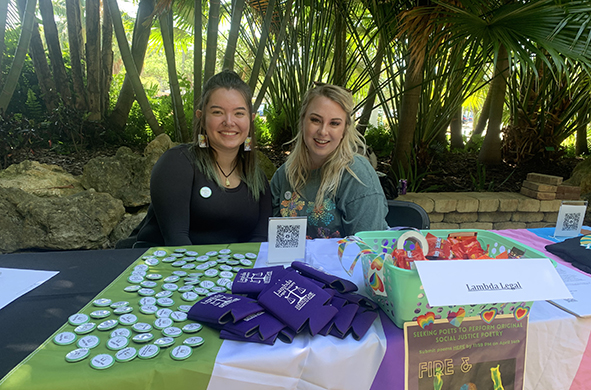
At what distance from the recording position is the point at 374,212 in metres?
1.71

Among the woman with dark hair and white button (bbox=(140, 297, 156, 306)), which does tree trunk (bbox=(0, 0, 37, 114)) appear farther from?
white button (bbox=(140, 297, 156, 306))

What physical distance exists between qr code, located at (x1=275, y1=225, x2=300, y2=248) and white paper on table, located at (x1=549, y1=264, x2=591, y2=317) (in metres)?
0.79

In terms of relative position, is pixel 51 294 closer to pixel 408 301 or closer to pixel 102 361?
pixel 102 361

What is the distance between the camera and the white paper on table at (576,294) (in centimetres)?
97

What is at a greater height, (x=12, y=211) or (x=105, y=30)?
(x=105, y=30)

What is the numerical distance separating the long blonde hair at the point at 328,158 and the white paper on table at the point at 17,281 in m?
1.13

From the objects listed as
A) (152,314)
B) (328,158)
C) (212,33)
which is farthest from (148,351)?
(212,33)

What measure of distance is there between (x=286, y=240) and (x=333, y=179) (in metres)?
0.60

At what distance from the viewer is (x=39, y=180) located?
9.58 ft

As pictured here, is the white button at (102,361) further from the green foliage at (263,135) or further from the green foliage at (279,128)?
the green foliage at (263,135)

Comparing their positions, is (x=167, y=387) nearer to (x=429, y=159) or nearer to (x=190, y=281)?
(x=190, y=281)

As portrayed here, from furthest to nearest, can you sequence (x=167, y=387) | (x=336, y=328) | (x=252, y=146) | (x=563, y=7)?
(x=563, y=7) < (x=252, y=146) < (x=336, y=328) < (x=167, y=387)

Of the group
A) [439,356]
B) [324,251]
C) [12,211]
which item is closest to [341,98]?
[324,251]

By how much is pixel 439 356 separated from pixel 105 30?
4.80 metres
